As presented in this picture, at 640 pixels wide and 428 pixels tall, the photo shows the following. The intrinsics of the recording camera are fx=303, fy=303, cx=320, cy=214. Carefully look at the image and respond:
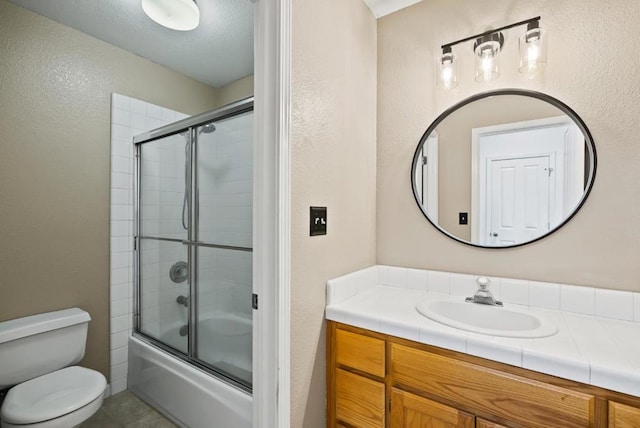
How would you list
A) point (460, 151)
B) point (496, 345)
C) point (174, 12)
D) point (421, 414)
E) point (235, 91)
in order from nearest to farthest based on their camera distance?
1. point (496, 345)
2. point (421, 414)
3. point (460, 151)
4. point (174, 12)
5. point (235, 91)

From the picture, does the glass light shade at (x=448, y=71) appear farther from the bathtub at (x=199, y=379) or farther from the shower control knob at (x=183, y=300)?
the shower control knob at (x=183, y=300)

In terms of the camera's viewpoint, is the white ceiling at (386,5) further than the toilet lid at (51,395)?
Yes

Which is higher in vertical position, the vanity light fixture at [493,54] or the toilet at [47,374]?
the vanity light fixture at [493,54]

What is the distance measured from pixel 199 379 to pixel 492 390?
1.47 m

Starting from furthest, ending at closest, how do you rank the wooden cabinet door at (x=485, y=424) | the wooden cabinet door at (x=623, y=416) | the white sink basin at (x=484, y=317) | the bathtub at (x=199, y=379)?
the bathtub at (x=199, y=379), the white sink basin at (x=484, y=317), the wooden cabinet door at (x=485, y=424), the wooden cabinet door at (x=623, y=416)

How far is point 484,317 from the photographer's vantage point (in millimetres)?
1341

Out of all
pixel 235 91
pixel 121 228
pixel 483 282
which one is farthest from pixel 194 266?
pixel 483 282

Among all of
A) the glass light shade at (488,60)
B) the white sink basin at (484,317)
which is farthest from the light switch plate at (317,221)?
the glass light shade at (488,60)

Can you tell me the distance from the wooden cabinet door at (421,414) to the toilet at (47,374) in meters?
1.51

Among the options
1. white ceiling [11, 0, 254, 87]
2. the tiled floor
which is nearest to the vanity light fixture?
white ceiling [11, 0, 254, 87]

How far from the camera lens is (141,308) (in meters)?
2.28

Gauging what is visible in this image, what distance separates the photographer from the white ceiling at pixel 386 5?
1683mm

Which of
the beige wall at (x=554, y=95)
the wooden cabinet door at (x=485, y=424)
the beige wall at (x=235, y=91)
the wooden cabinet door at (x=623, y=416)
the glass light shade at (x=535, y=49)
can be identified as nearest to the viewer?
the wooden cabinet door at (x=623, y=416)

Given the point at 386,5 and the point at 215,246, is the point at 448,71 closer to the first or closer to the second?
the point at 386,5
